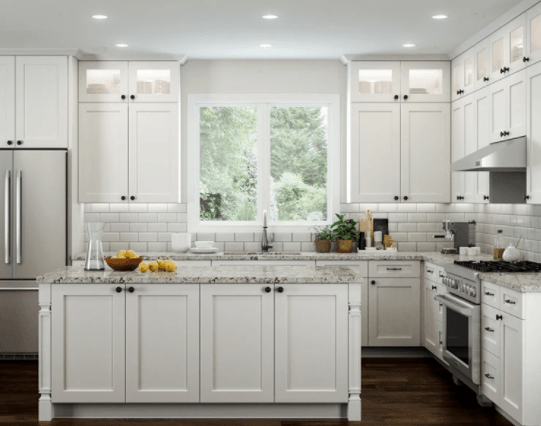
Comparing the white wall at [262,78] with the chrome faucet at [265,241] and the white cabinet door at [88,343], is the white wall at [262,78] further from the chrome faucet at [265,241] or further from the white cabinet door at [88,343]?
the white cabinet door at [88,343]

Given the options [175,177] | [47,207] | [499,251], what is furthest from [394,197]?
[47,207]

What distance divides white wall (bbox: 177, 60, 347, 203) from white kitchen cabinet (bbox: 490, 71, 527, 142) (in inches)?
67.4

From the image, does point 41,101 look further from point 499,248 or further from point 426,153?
point 499,248

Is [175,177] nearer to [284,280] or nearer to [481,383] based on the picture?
[284,280]

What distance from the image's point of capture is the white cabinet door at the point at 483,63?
4.80m

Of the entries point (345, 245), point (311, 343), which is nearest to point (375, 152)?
point (345, 245)

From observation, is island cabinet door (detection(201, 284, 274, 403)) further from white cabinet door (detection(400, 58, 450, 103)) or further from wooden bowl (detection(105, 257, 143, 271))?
white cabinet door (detection(400, 58, 450, 103))

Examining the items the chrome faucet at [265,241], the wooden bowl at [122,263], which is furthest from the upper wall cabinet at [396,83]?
the wooden bowl at [122,263]

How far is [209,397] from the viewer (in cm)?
364

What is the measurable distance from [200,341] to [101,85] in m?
3.29

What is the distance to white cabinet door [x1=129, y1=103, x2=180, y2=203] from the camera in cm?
574

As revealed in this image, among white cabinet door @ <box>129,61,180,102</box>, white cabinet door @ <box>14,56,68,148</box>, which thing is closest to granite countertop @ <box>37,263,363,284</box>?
white cabinet door @ <box>14,56,68,148</box>

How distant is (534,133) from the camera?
13.1 feet

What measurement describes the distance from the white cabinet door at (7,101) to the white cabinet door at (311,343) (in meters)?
3.35
